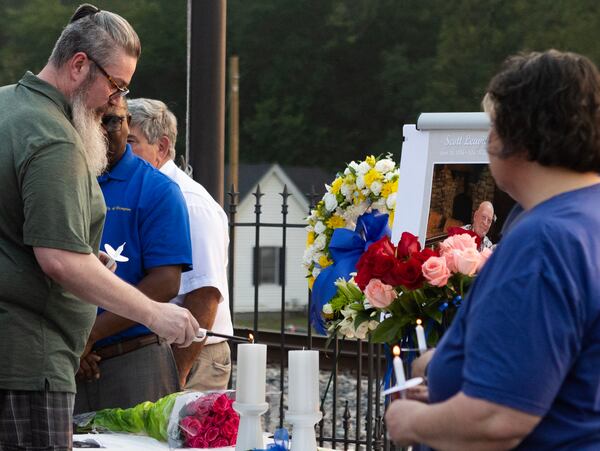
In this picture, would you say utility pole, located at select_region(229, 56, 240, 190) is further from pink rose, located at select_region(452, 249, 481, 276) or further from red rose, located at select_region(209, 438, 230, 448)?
pink rose, located at select_region(452, 249, 481, 276)

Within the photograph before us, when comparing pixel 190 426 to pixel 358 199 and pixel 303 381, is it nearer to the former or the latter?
pixel 303 381

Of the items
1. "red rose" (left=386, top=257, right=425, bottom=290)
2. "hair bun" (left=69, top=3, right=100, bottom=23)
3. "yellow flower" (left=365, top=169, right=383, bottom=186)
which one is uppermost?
"hair bun" (left=69, top=3, right=100, bottom=23)

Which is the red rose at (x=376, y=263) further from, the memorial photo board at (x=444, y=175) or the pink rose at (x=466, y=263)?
the memorial photo board at (x=444, y=175)

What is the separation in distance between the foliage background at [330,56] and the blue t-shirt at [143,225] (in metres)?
36.6

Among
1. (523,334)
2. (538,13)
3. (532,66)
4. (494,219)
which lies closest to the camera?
(523,334)

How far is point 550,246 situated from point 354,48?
153ft

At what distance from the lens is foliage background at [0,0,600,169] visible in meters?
41.6

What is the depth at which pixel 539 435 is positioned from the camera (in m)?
1.86

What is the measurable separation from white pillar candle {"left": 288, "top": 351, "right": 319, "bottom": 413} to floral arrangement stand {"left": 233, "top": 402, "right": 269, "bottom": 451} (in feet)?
0.31

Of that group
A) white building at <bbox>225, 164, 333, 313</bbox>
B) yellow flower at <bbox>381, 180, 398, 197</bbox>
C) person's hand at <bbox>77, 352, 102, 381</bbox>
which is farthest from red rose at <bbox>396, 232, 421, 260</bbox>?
white building at <bbox>225, 164, 333, 313</bbox>

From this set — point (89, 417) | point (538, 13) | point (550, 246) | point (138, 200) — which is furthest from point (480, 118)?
point (538, 13)

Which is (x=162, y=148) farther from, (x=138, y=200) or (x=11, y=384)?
(x=11, y=384)

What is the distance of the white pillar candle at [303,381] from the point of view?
289cm

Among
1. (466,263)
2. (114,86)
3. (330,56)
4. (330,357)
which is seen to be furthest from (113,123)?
(330,56)
